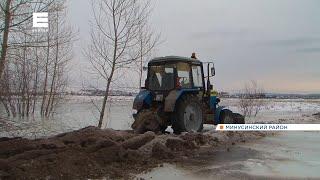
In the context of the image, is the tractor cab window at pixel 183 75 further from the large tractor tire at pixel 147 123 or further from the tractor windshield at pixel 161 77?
the large tractor tire at pixel 147 123

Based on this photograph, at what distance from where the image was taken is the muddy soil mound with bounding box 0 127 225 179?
324 inches

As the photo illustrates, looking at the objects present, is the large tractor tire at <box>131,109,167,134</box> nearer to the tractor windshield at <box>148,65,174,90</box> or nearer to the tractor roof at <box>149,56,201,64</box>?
the tractor windshield at <box>148,65,174,90</box>

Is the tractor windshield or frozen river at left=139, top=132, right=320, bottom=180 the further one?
the tractor windshield

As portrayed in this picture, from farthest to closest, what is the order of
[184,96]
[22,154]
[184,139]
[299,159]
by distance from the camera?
Result: [184,96] < [184,139] < [299,159] < [22,154]

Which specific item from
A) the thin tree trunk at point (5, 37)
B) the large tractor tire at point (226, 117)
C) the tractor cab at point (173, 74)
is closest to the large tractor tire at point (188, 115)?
the tractor cab at point (173, 74)

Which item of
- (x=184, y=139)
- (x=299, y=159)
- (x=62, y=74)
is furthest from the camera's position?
(x=62, y=74)

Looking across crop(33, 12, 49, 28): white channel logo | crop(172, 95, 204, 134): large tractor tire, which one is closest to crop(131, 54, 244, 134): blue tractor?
crop(172, 95, 204, 134): large tractor tire

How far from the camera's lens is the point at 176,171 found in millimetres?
9180

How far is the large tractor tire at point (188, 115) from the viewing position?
15.0 m

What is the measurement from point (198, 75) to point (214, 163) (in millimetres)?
6675

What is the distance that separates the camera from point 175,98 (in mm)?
14930

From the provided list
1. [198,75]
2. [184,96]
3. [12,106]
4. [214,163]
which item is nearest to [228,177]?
[214,163]

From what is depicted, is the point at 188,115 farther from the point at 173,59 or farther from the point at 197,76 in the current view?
the point at 173,59

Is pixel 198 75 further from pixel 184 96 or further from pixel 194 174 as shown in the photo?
pixel 194 174
